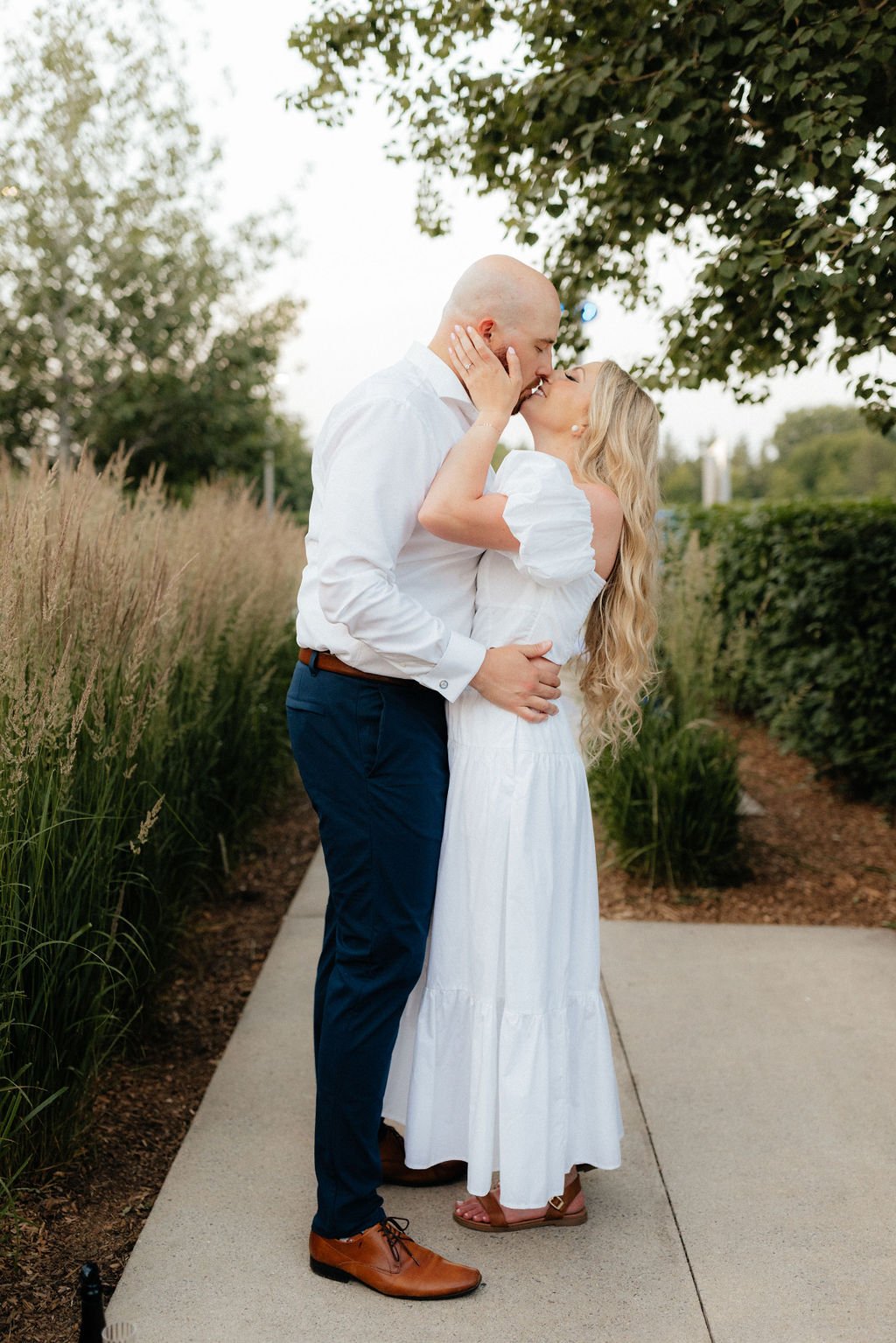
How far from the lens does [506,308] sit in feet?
8.12

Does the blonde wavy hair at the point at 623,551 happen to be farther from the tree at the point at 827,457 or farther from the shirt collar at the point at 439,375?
the tree at the point at 827,457

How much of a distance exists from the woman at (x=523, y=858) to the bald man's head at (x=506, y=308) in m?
0.05

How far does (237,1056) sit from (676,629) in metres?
3.08

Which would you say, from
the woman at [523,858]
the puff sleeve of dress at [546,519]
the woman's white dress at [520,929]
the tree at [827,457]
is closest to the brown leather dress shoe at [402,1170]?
the woman at [523,858]

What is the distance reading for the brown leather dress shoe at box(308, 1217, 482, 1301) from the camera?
2354 millimetres

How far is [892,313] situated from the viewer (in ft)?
12.6

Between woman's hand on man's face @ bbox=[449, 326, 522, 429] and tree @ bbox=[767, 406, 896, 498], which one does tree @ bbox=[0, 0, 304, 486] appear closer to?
woman's hand on man's face @ bbox=[449, 326, 522, 429]

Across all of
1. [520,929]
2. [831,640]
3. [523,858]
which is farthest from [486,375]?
[831,640]

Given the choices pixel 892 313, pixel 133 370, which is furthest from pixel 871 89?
pixel 133 370

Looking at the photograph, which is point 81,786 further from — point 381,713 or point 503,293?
point 503,293

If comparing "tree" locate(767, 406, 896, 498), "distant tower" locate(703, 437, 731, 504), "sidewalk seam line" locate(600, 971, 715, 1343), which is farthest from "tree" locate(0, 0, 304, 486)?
"tree" locate(767, 406, 896, 498)

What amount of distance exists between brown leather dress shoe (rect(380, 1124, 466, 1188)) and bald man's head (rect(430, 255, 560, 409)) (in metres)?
1.89

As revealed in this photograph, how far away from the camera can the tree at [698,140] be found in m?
3.56

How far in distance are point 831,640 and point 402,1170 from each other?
496 cm
